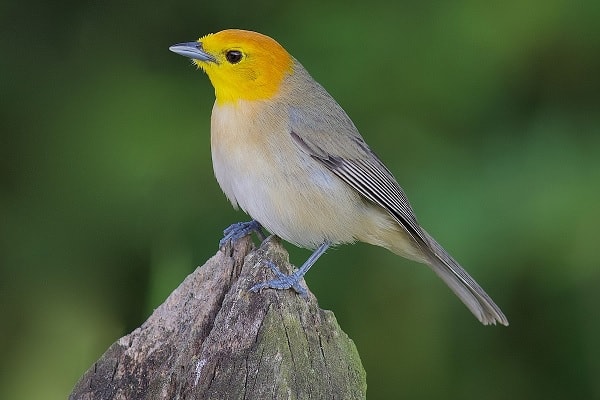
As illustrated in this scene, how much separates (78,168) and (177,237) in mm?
733

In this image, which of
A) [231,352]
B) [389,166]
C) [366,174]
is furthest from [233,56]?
[231,352]

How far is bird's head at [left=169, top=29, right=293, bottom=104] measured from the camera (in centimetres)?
422

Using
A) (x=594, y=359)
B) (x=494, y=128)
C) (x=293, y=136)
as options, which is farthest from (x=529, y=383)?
(x=293, y=136)

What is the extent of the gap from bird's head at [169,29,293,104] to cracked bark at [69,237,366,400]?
4.53 ft

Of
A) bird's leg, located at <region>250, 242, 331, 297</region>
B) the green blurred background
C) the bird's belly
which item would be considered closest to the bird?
the bird's belly

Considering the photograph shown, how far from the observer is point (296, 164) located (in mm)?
4172

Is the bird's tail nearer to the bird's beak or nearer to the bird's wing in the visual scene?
the bird's wing

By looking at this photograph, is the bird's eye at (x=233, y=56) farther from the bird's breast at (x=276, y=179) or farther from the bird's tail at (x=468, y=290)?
the bird's tail at (x=468, y=290)

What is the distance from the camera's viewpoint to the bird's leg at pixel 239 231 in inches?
143

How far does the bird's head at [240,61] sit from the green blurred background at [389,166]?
2.16 ft

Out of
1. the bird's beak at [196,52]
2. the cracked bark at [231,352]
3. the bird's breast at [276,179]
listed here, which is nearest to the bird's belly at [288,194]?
the bird's breast at [276,179]

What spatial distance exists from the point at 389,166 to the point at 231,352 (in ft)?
7.85

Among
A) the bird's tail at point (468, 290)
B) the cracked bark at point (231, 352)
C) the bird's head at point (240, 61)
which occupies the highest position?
the bird's head at point (240, 61)

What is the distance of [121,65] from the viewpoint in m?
5.14
